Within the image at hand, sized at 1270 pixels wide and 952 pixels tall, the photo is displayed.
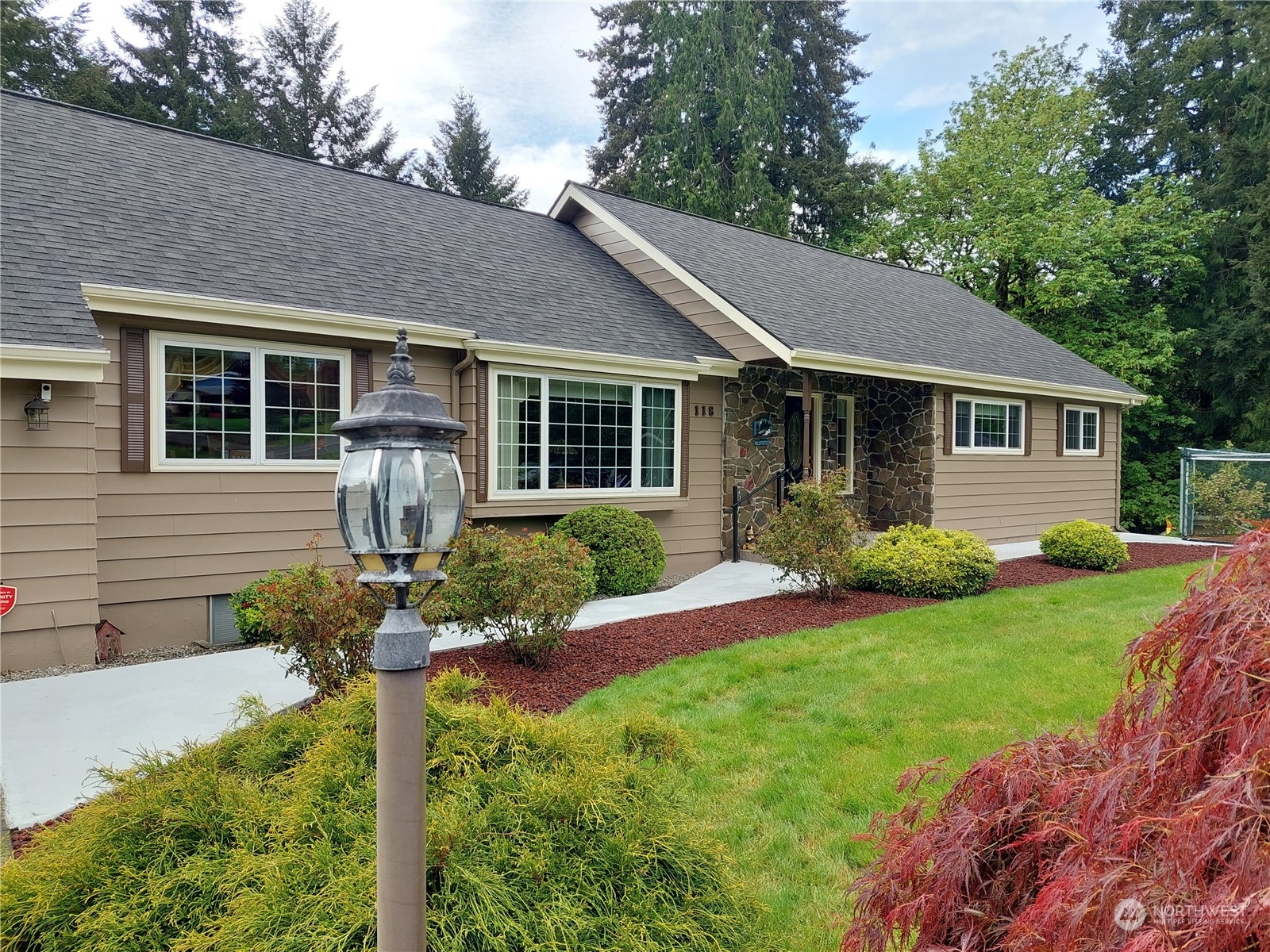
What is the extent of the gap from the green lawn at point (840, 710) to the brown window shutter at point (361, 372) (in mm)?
3966

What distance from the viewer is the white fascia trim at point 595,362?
8.04 meters

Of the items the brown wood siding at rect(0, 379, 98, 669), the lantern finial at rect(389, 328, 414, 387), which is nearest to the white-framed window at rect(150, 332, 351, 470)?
the brown wood siding at rect(0, 379, 98, 669)

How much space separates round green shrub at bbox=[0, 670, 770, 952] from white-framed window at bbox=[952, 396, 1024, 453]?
1128cm

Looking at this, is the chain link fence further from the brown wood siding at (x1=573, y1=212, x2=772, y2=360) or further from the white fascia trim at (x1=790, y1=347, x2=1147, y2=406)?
the brown wood siding at (x1=573, y1=212, x2=772, y2=360)

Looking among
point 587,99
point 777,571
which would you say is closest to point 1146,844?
point 777,571

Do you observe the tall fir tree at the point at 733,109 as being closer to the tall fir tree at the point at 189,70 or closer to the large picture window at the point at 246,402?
the tall fir tree at the point at 189,70

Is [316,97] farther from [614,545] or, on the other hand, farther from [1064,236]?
[614,545]

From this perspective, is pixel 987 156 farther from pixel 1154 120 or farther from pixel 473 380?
pixel 473 380

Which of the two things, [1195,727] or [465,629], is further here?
[465,629]

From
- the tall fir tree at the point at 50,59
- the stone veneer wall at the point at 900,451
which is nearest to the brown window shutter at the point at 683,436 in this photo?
the stone veneer wall at the point at 900,451

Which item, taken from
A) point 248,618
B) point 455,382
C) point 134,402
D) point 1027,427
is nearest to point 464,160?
point 1027,427

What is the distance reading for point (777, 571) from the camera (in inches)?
381

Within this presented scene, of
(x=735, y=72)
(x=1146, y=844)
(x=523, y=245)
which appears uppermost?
(x=735, y=72)

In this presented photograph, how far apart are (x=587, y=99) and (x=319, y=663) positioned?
1100 inches
